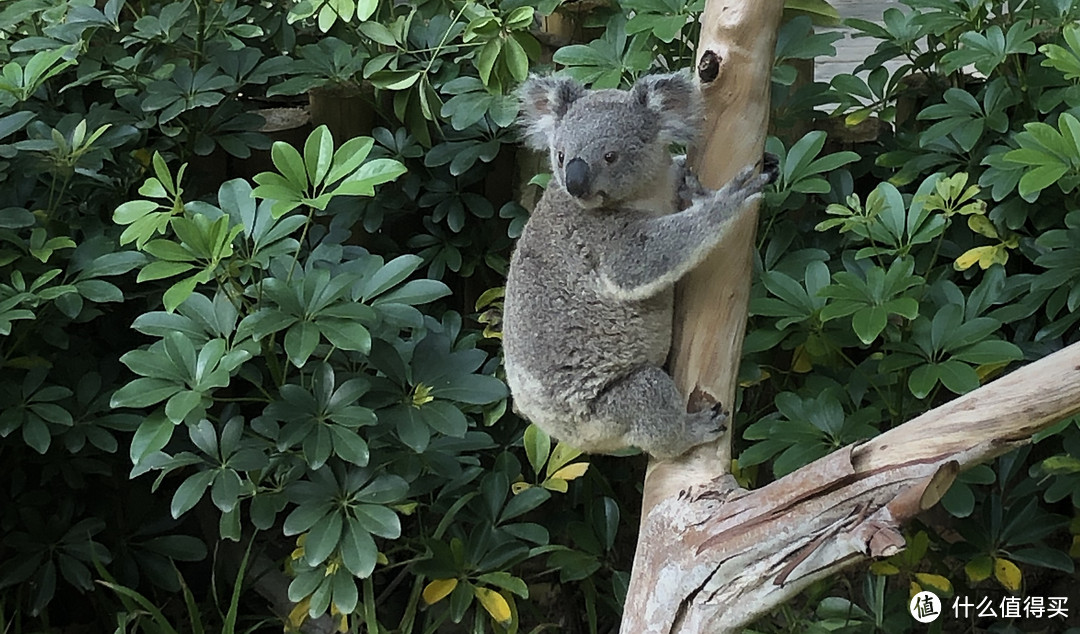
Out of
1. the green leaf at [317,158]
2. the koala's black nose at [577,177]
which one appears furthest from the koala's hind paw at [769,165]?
the green leaf at [317,158]

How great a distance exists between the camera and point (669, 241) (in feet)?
5.38

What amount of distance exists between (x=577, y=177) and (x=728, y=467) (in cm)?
58

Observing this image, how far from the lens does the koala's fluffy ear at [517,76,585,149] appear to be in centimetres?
183

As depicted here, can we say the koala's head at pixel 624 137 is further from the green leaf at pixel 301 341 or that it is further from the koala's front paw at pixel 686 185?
the green leaf at pixel 301 341

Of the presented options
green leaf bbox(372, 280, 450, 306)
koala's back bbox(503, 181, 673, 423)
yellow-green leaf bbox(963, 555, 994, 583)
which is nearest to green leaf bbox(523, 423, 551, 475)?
koala's back bbox(503, 181, 673, 423)

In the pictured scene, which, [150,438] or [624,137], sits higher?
[624,137]

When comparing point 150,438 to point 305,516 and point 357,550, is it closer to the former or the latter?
point 305,516

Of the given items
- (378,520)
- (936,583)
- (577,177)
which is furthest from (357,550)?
(936,583)

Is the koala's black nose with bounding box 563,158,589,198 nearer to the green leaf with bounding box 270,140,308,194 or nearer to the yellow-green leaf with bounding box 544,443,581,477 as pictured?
Answer: the green leaf with bounding box 270,140,308,194

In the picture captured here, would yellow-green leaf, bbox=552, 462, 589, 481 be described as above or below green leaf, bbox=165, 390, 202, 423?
below

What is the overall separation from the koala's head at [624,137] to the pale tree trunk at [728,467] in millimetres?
66

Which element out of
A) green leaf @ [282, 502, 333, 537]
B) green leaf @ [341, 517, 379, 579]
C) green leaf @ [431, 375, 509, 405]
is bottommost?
green leaf @ [341, 517, 379, 579]

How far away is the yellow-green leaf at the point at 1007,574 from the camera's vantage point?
2131 millimetres

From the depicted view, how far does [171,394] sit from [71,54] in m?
1.05
